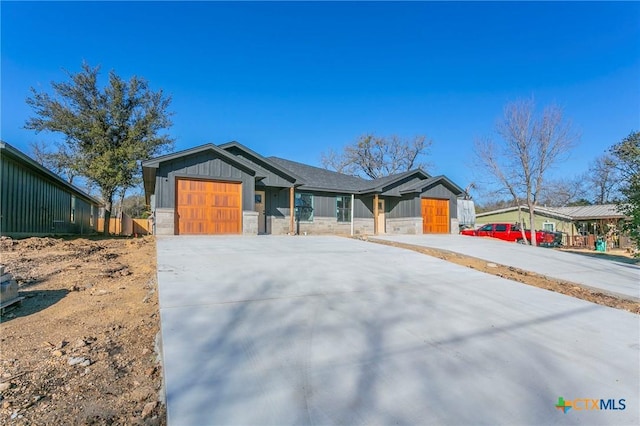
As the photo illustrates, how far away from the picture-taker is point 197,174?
12.9 m

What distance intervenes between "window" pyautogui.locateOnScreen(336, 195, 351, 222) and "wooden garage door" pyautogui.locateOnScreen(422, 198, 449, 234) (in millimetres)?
4434

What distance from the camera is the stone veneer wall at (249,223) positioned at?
44.2 feet

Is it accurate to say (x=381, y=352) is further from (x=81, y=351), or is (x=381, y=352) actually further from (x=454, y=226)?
(x=454, y=226)

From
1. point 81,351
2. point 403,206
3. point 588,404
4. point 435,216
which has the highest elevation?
point 403,206

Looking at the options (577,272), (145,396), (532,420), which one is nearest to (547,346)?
(532,420)

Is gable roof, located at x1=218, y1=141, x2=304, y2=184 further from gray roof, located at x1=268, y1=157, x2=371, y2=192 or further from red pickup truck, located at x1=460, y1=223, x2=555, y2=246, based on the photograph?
red pickup truck, located at x1=460, y1=223, x2=555, y2=246

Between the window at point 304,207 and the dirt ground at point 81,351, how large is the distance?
11531 millimetres

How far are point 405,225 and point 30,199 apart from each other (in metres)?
17.7

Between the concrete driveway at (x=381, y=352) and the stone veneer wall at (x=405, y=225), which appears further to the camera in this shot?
the stone veneer wall at (x=405, y=225)

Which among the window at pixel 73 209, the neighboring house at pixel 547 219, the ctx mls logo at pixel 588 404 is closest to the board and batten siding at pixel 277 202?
the window at pixel 73 209

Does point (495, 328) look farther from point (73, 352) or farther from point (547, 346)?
point (73, 352)

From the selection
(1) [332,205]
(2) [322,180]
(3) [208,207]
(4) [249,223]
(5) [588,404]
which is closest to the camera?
(5) [588,404]

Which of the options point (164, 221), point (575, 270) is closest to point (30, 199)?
point (164, 221)

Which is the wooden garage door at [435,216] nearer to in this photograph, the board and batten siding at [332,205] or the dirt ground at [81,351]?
the board and batten siding at [332,205]
